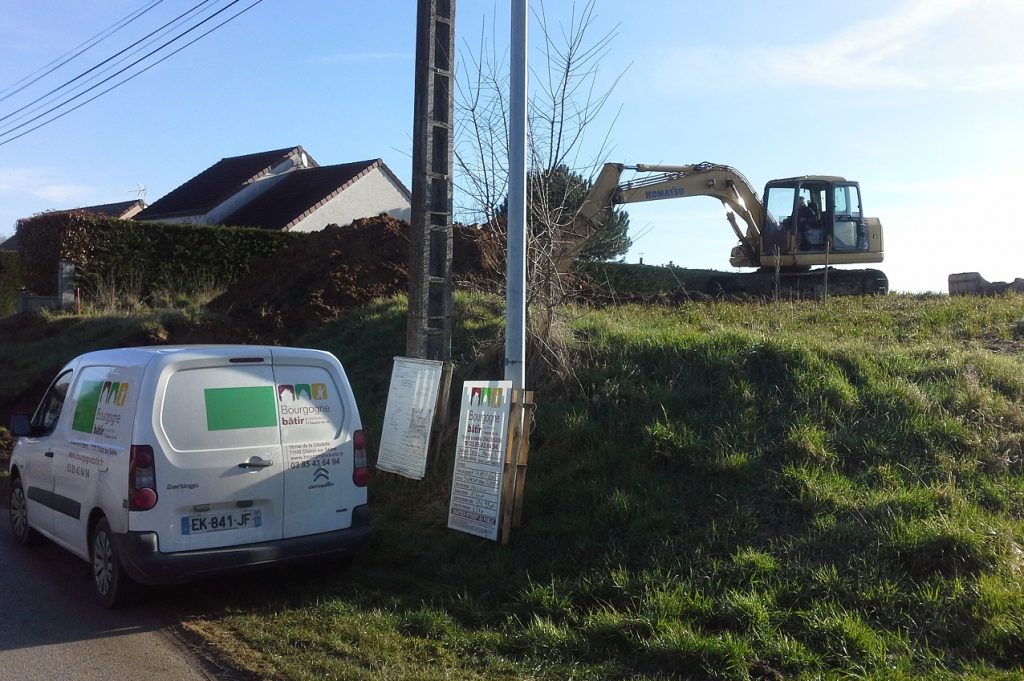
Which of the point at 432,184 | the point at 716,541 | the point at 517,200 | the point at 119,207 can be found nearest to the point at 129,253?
the point at 432,184

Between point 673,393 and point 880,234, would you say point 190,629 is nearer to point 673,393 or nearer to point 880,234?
point 673,393

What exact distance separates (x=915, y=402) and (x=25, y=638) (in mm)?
7214

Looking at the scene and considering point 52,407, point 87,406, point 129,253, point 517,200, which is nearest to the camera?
point 87,406

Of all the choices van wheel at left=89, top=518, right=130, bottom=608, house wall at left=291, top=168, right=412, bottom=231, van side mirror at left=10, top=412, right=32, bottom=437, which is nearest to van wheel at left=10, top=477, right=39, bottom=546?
van side mirror at left=10, top=412, right=32, bottom=437

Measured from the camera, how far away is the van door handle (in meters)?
6.57

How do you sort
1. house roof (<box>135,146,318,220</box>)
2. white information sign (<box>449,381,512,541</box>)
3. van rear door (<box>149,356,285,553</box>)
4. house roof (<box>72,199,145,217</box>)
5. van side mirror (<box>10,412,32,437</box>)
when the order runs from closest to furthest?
van rear door (<box>149,356,285,553</box>), white information sign (<box>449,381,512,541</box>), van side mirror (<box>10,412,32,437</box>), house roof (<box>135,146,318,220</box>), house roof (<box>72,199,145,217</box>)

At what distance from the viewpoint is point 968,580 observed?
594 cm

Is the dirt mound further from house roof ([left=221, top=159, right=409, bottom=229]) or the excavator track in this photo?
house roof ([left=221, top=159, right=409, bottom=229])

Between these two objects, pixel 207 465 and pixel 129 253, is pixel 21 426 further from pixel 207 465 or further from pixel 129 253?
pixel 129 253

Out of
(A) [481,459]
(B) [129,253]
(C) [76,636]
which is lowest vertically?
(C) [76,636]

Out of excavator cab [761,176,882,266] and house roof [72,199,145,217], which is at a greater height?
house roof [72,199,145,217]

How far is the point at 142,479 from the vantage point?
6.27 meters

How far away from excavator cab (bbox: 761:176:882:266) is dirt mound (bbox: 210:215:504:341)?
6879 mm

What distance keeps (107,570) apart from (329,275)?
11.1 metres
